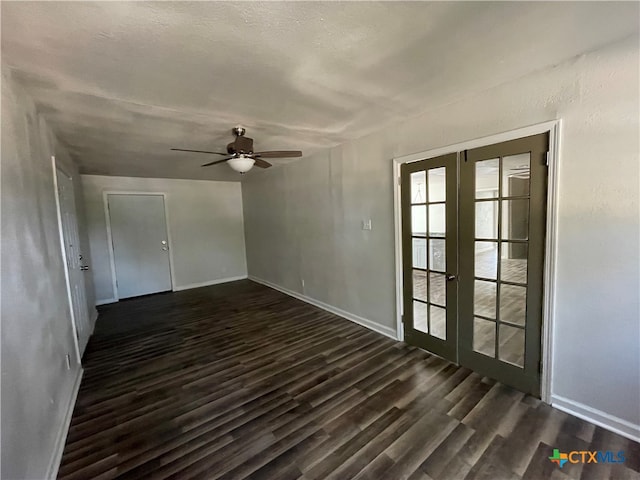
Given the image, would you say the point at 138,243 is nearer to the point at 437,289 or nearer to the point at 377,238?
the point at 377,238

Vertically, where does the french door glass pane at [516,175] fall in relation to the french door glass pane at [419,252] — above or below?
above

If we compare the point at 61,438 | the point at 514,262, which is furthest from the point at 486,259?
the point at 61,438

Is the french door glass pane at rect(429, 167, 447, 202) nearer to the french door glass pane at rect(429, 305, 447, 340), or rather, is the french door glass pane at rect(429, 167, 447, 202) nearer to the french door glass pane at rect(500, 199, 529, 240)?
the french door glass pane at rect(500, 199, 529, 240)

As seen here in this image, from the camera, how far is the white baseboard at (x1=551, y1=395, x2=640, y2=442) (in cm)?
180

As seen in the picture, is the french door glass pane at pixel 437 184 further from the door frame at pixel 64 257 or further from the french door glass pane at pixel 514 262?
the door frame at pixel 64 257

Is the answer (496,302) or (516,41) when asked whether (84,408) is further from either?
(516,41)

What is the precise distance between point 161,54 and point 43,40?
0.54 metres

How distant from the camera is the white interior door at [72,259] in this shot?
2877 mm

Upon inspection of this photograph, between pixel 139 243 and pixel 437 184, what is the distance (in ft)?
18.3

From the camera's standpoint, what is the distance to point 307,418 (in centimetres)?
210

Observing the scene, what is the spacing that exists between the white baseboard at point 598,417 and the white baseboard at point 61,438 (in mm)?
3341

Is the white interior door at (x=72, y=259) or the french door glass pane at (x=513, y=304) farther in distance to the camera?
the white interior door at (x=72, y=259)

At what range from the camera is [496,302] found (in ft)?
7.84
